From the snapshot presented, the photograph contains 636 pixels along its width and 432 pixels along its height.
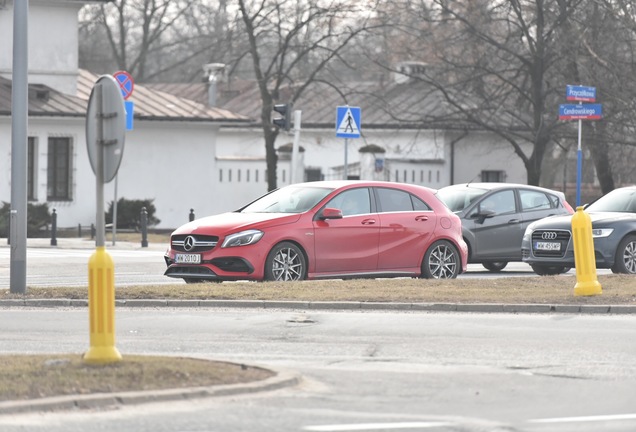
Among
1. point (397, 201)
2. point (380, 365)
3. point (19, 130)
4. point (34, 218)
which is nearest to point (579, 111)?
point (397, 201)

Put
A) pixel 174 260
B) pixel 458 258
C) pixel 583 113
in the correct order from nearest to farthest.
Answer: pixel 174 260 → pixel 458 258 → pixel 583 113

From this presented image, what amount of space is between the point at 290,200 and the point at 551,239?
15.1ft

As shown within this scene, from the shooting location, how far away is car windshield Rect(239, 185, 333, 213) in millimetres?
20406

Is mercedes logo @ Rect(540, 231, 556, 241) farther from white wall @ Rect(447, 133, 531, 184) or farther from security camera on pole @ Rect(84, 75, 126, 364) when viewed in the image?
white wall @ Rect(447, 133, 531, 184)

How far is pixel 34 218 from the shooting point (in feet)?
127

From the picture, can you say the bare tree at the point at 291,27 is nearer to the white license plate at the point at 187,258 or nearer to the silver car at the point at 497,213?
the silver car at the point at 497,213

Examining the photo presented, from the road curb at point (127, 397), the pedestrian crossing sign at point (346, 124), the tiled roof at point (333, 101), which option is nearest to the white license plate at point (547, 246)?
the pedestrian crossing sign at point (346, 124)

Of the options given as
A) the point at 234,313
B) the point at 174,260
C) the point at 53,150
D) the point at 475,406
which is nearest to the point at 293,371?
the point at 475,406

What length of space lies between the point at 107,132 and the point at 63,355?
1804mm

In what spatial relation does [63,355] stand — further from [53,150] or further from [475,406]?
[53,150]

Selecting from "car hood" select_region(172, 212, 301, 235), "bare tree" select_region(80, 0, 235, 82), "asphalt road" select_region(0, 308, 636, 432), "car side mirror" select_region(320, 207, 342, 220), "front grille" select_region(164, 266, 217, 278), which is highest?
"bare tree" select_region(80, 0, 235, 82)

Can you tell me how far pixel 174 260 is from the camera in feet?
65.7

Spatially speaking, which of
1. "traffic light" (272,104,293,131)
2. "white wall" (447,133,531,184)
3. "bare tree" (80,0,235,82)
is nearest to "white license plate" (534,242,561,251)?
"traffic light" (272,104,293,131)

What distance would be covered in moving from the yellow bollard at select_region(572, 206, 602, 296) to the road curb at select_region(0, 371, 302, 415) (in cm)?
832
